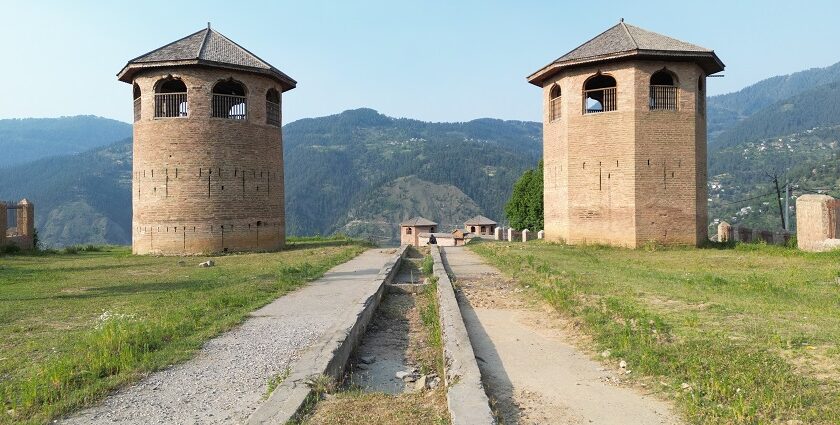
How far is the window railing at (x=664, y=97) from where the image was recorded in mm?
A: 18781

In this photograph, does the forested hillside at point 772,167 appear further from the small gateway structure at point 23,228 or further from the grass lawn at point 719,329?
the small gateway structure at point 23,228

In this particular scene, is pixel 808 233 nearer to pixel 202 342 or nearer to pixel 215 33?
pixel 202 342

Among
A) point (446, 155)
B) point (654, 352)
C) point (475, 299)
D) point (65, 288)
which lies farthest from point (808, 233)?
point (446, 155)

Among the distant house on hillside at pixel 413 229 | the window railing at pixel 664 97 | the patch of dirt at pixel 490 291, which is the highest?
the window railing at pixel 664 97

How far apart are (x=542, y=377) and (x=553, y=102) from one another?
56.2ft

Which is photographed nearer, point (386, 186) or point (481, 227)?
point (481, 227)

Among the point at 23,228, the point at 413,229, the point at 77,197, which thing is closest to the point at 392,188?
the point at 77,197

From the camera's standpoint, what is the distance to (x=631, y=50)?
18.3 meters

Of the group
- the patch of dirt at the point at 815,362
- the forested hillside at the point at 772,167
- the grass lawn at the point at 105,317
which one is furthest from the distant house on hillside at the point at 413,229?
the patch of dirt at the point at 815,362

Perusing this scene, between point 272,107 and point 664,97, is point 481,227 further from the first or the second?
point 664,97

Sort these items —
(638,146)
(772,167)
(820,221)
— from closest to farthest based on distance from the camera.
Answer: (820,221) < (638,146) < (772,167)

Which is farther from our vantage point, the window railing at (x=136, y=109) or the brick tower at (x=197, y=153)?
the window railing at (x=136, y=109)

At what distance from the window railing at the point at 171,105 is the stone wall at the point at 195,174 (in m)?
0.20

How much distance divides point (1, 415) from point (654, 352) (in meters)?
5.38
